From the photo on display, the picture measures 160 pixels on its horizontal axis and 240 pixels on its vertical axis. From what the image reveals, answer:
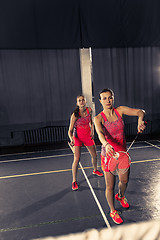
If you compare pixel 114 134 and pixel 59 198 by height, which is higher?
pixel 114 134

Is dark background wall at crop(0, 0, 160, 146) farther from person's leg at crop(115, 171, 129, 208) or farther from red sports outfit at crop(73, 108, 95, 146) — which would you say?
person's leg at crop(115, 171, 129, 208)

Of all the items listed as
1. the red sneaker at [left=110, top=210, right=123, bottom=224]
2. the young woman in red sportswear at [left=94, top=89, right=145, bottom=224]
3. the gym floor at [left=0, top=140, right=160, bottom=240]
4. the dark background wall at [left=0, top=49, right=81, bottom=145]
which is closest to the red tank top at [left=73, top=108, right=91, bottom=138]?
the gym floor at [left=0, top=140, right=160, bottom=240]

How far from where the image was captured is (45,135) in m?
6.50

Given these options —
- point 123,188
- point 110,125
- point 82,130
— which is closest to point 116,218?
point 123,188

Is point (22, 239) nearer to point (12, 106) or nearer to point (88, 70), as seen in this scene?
point (12, 106)

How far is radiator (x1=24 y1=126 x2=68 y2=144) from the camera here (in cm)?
645

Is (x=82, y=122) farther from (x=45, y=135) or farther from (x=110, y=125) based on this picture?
(x=45, y=135)

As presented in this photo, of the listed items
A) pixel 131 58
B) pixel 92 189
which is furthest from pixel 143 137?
pixel 92 189

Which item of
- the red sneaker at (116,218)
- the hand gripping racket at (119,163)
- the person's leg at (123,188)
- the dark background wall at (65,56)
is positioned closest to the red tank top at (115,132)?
the hand gripping racket at (119,163)

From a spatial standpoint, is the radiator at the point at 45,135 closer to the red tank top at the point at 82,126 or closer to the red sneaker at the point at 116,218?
the red tank top at the point at 82,126

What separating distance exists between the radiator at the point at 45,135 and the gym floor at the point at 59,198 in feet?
5.32

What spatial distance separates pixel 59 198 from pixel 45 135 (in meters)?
3.61

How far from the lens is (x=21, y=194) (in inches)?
129

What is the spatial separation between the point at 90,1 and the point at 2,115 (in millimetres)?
4580
